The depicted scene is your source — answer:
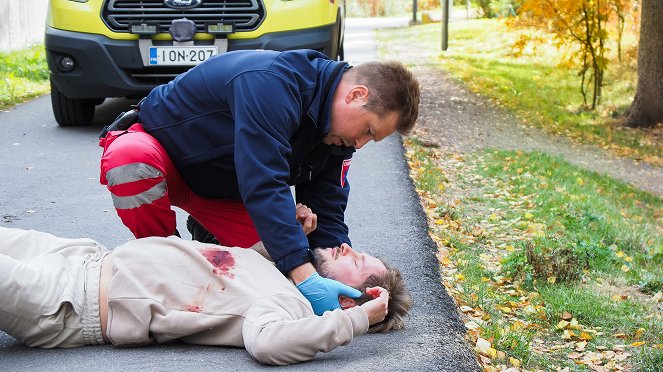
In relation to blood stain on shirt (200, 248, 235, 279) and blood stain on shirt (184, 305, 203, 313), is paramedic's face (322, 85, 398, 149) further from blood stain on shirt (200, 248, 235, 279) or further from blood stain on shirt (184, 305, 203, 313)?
blood stain on shirt (184, 305, 203, 313)

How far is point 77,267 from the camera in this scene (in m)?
3.59

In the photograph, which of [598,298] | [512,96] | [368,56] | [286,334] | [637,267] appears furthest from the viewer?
[368,56]

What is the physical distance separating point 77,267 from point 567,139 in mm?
10148

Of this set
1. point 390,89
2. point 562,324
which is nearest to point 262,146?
point 390,89

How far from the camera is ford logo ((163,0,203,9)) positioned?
26.5ft

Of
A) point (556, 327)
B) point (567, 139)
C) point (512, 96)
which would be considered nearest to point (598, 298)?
point (556, 327)

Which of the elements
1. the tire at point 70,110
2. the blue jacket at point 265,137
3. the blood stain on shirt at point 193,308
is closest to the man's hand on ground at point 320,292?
the blue jacket at point 265,137

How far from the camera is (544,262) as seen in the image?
5602mm

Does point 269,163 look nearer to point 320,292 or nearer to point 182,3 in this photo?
point 320,292

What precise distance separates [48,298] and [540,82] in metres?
15.8

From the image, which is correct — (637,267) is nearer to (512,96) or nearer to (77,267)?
(77,267)

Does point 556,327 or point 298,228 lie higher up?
point 298,228

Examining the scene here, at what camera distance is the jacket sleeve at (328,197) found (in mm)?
4312

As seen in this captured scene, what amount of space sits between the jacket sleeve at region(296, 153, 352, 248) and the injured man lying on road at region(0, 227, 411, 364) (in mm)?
734
